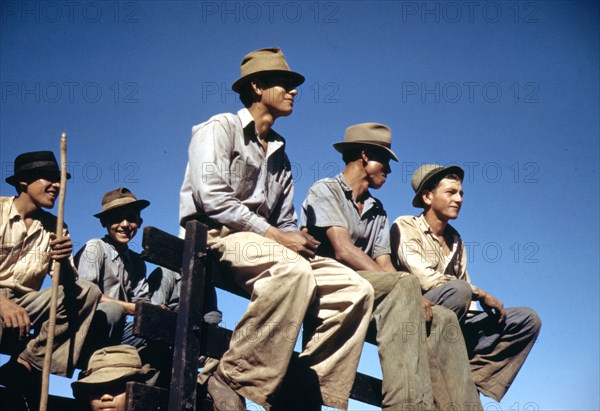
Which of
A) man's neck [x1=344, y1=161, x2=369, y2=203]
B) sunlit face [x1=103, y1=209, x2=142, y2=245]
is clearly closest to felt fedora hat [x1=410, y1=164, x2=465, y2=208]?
man's neck [x1=344, y1=161, x2=369, y2=203]

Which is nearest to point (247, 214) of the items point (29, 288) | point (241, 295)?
point (241, 295)

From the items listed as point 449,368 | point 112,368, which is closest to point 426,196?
point 449,368

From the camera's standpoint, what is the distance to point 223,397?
5.02 meters

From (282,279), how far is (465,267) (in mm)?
3183

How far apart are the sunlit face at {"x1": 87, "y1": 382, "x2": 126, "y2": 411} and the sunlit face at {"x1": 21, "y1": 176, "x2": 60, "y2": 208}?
1.68 metres

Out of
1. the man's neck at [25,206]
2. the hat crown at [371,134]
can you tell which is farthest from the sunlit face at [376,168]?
the man's neck at [25,206]

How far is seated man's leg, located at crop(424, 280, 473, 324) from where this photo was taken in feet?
22.1

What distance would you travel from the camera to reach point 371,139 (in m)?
7.62

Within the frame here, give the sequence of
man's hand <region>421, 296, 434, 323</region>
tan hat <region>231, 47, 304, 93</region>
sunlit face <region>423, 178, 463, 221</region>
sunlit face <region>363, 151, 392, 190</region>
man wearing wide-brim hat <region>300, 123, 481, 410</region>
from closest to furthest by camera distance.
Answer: man wearing wide-brim hat <region>300, 123, 481, 410</region> < man's hand <region>421, 296, 434, 323</region> < tan hat <region>231, 47, 304, 93</region> < sunlit face <region>363, 151, 392, 190</region> < sunlit face <region>423, 178, 463, 221</region>

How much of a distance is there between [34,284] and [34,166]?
105 cm

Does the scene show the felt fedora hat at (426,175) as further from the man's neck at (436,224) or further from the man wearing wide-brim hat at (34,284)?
the man wearing wide-brim hat at (34,284)

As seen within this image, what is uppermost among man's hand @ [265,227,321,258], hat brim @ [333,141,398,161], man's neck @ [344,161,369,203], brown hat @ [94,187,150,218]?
hat brim @ [333,141,398,161]

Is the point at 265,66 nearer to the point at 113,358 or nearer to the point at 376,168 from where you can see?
the point at 376,168

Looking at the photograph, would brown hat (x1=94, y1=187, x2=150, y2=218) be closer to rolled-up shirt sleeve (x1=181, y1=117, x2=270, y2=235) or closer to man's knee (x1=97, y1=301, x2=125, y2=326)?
man's knee (x1=97, y1=301, x2=125, y2=326)
